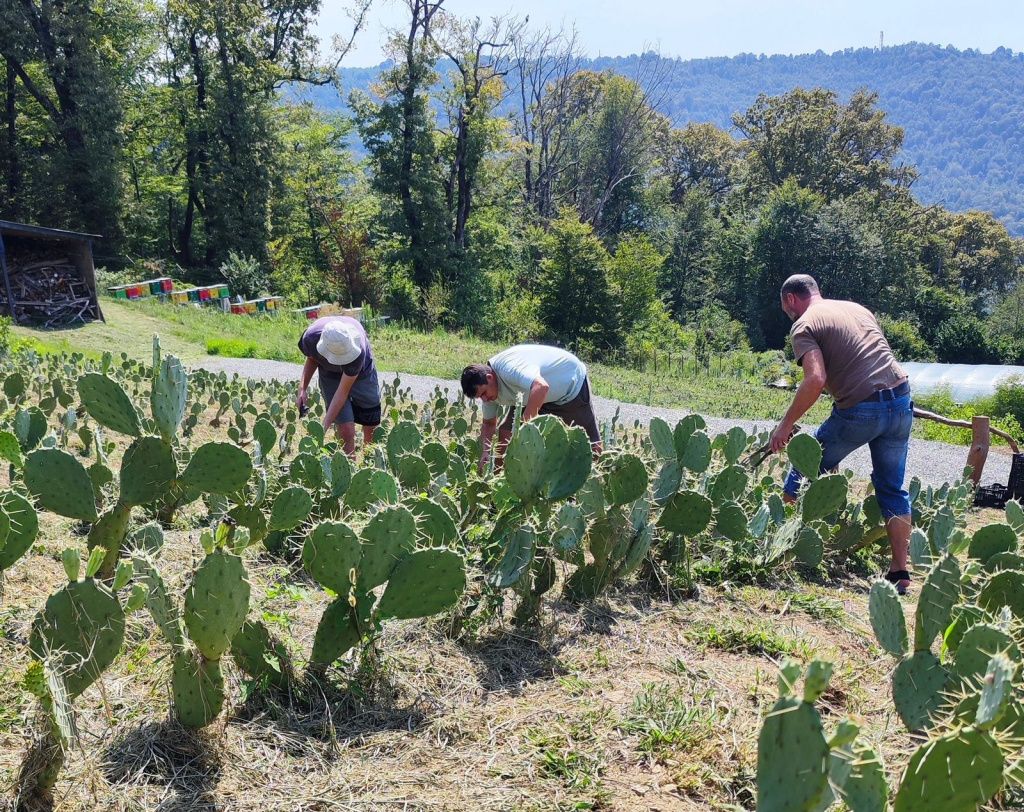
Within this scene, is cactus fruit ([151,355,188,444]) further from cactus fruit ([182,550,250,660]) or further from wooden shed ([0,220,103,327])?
wooden shed ([0,220,103,327])

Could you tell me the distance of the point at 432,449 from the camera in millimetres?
3570

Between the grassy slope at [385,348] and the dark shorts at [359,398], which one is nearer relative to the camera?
the dark shorts at [359,398]

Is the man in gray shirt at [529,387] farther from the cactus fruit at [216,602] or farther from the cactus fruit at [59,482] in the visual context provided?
the cactus fruit at [216,602]

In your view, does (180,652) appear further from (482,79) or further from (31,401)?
(482,79)

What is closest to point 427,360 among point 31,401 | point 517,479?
point 31,401

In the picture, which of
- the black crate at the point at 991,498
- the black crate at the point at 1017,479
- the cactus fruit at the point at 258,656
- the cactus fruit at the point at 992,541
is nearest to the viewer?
the cactus fruit at the point at 258,656

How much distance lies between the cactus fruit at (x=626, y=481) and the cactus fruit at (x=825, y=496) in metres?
0.95

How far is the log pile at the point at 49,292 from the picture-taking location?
44.4 feet

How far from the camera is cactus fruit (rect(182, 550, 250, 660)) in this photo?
1.70 metres

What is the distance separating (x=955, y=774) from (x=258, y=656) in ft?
5.16

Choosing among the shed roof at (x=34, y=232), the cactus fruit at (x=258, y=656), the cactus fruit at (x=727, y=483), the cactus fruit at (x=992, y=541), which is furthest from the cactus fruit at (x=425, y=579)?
the shed roof at (x=34, y=232)

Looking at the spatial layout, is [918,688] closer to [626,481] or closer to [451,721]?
[451,721]

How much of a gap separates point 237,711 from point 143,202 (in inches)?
979

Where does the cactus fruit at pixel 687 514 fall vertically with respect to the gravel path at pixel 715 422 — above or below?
above
